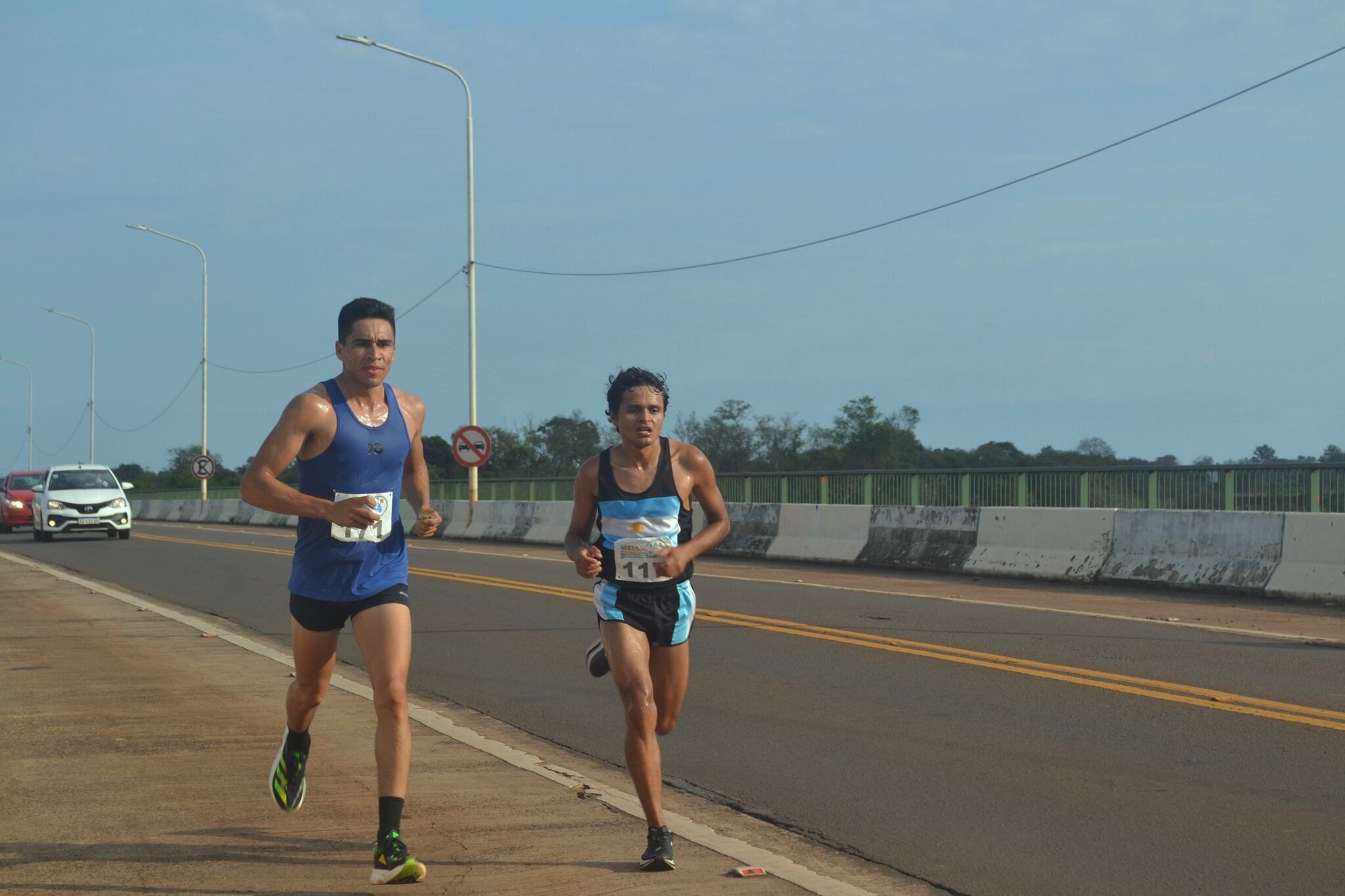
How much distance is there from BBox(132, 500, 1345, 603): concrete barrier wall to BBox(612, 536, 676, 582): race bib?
9.76 meters

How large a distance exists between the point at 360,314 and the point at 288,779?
1.82 meters

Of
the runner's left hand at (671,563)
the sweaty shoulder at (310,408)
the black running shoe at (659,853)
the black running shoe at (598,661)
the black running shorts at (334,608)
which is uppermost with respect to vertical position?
the sweaty shoulder at (310,408)

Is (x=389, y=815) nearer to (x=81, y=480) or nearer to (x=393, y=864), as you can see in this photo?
(x=393, y=864)

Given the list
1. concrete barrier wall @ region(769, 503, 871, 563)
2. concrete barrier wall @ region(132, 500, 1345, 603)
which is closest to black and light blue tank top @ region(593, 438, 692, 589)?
concrete barrier wall @ region(132, 500, 1345, 603)

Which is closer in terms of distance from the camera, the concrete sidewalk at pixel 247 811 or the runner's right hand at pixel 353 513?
the concrete sidewalk at pixel 247 811

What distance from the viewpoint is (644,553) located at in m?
5.43

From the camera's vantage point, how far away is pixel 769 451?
56.6m

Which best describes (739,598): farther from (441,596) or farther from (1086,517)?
(1086,517)

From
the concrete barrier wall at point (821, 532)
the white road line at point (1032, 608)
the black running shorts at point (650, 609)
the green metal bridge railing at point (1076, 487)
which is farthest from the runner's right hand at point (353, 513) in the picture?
the concrete barrier wall at point (821, 532)

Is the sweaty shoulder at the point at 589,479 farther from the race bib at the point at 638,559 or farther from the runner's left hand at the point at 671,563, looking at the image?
the runner's left hand at the point at 671,563

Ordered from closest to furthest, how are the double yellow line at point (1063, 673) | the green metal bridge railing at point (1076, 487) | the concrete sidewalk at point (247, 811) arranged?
the concrete sidewalk at point (247, 811), the double yellow line at point (1063, 673), the green metal bridge railing at point (1076, 487)

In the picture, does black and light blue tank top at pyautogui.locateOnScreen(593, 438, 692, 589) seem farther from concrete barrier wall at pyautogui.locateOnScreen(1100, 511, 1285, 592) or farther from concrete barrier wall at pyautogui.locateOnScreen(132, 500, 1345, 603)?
concrete barrier wall at pyautogui.locateOnScreen(1100, 511, 1285, 592)

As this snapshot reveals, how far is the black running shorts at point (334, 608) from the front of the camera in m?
5.32

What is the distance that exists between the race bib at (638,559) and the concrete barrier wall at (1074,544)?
384 inches
